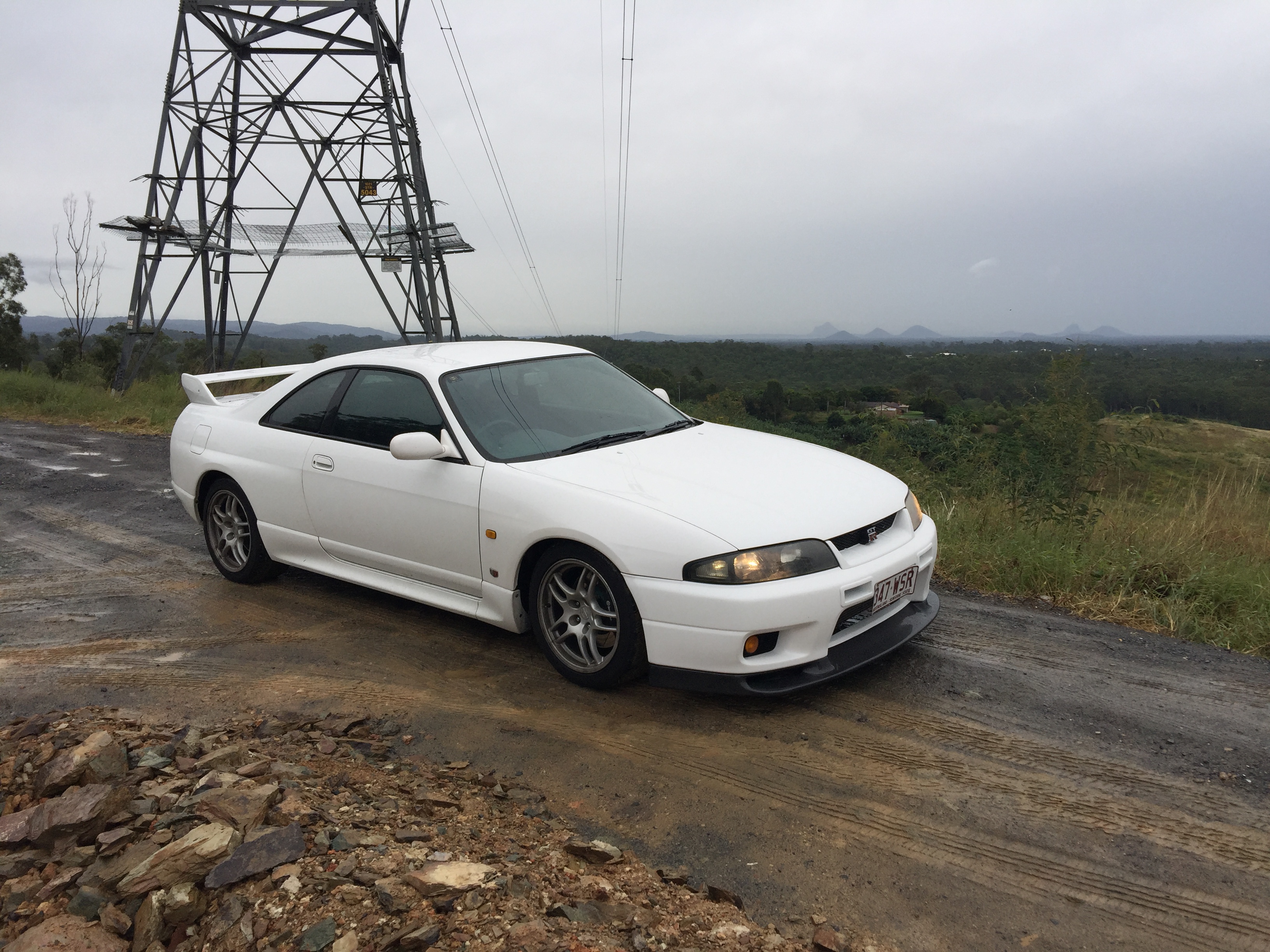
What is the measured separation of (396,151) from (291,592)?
43.3ft

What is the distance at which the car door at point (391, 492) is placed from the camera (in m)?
4.09

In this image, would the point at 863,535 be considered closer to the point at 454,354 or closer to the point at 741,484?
the point at 741,484

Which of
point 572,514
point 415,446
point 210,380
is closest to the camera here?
point 572,514

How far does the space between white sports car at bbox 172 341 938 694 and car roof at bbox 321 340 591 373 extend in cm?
2

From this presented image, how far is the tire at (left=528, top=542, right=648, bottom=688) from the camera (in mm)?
3545

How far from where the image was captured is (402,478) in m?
4.30

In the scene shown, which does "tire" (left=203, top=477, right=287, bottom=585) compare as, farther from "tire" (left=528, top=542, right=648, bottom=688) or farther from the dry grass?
the dry grass

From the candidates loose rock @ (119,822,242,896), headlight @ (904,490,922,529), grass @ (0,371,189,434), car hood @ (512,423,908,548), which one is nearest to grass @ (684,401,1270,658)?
headlight @ (904,490,922,529)

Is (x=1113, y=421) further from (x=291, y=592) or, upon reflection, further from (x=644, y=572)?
(x=291, y=592)

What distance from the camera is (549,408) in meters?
4.53

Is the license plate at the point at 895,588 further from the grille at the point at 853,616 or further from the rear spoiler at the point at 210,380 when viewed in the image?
the rear spoiler at the point at 210,380

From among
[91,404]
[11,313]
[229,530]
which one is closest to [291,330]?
[91,404]

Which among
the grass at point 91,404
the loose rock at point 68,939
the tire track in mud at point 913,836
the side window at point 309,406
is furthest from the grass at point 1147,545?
the grass at point 91,404

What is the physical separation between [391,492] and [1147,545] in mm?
4806
